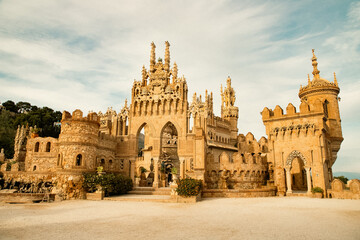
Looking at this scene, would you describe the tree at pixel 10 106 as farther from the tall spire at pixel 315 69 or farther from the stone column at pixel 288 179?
the tall spire at pixel 315 69

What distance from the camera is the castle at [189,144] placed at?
22.0 m

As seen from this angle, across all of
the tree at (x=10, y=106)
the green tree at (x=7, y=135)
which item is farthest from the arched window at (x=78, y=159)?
the tree at (x=10, y=106)

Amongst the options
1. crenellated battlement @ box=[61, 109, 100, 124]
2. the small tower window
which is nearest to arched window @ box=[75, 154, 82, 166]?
the small tower window

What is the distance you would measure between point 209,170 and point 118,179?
27.3 feet

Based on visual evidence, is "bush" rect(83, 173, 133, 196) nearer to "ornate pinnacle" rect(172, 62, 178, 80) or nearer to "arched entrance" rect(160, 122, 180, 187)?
"ornate pinnacle" rect(172, 62, 178, 80)

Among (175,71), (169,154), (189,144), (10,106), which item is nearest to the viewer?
(189,144)

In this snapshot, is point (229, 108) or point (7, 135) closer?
point (7, 135)

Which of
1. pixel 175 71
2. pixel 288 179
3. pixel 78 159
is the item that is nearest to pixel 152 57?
pixel 175 71

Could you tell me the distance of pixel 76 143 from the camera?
71.5ft

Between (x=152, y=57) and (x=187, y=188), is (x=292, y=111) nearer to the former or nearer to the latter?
(x=187, y=188)

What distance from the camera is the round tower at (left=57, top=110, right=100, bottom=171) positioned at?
2145 centimetres

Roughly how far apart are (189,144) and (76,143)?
11029mm

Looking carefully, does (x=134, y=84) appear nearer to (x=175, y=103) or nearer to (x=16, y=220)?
(x=175, y=103)

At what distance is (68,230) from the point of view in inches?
353
